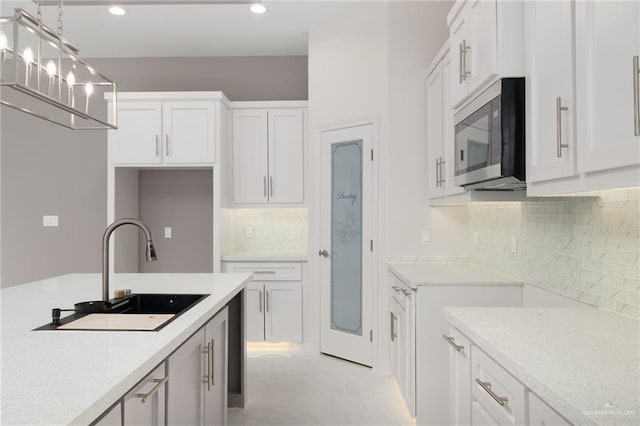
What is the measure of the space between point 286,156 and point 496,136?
9.48 ft

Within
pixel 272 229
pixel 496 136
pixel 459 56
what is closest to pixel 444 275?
pixel 496 136

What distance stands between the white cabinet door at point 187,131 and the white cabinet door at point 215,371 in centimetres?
238

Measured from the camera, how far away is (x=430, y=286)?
259cm

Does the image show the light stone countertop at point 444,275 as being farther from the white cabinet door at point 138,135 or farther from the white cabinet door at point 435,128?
the white cabinet door at point 138,135

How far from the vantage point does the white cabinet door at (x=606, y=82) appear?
1126 millimetres

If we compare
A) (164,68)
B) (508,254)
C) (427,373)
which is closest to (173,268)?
(164,68)

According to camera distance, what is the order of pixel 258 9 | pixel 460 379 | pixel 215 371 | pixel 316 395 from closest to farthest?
pixel 460 379 → pixel 215 371 → pixel 316 395 → pixel 258 9

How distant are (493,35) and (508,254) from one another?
1418mm

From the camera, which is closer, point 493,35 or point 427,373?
point 493,35

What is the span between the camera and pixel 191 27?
426 cm

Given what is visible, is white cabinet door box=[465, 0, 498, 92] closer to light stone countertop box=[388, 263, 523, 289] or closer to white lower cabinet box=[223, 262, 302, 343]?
light stone countertop box=[388, 263, 523, 289]

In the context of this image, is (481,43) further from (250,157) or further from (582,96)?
(250,157)

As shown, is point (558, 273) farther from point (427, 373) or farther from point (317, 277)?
point (317, 277)

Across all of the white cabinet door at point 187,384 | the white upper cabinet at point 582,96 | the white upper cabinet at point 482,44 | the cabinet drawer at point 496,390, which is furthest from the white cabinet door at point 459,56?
the white cabinet door at point 187,384
